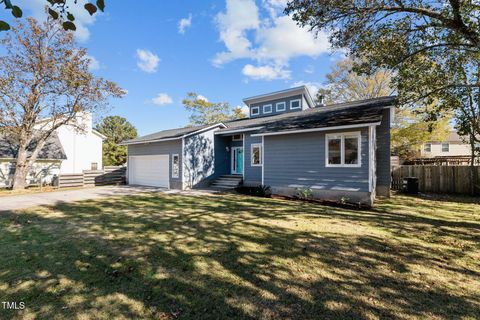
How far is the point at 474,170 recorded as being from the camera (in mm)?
12375

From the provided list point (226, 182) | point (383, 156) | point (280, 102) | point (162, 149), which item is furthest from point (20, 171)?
point (383, 156)

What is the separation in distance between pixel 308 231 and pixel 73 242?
514 centimetres

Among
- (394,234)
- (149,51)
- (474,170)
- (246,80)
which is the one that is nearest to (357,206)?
(394,234)

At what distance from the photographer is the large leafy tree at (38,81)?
14531mm

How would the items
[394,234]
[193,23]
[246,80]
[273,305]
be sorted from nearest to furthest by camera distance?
[273,305], [394,234], [193,23], [246,80]

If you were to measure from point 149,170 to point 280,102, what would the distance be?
11667 mm

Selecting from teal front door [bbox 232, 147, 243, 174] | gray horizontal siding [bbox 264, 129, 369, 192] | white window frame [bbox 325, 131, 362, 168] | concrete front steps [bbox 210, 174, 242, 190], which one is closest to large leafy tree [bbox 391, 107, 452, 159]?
white window frame [bbox 325, 131, 362, 168]

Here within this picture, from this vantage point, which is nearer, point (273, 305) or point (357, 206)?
point (273, 305)

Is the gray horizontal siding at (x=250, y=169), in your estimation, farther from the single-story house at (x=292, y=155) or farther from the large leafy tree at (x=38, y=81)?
the large leafy tree at (x=38, y=81)

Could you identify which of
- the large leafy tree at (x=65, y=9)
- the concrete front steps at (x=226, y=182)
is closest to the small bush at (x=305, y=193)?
the concrete front steps at (x=226, y=182)

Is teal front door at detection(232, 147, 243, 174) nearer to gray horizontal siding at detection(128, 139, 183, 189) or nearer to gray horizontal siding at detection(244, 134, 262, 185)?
gray horizontal siding at detection(244, 134, 262, 185)

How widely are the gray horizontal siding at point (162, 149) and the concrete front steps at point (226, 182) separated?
230 cm

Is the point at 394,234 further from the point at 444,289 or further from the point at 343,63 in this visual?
the point at 343,63

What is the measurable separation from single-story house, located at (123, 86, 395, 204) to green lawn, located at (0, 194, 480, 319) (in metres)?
3.31
